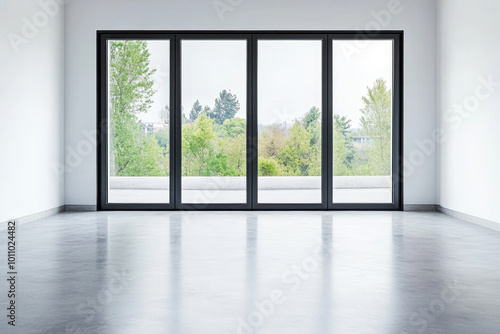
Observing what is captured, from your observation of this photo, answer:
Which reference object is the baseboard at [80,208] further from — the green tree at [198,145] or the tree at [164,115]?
the tree at [164,115]

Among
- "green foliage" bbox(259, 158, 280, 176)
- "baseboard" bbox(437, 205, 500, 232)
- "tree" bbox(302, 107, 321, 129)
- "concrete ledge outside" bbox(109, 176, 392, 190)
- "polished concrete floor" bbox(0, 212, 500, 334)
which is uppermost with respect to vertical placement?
"tree" bbox(302, 107, 321, 129)

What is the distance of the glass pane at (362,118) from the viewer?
7.66m

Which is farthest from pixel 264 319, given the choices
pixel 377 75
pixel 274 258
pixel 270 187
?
pixel 377 75

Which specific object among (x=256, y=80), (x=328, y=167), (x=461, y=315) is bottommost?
(x=461, y=315)

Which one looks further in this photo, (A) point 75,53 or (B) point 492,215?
(A) point 75,53

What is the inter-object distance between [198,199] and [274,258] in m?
3.72

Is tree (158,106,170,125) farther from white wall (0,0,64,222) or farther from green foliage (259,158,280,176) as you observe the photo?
green foliage (259,158,280,176)

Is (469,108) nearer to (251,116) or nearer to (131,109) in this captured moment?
(251,116)

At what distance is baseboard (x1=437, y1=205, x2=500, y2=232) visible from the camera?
582 centimetres

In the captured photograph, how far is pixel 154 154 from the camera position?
766cm

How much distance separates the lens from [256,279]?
343 centimetres

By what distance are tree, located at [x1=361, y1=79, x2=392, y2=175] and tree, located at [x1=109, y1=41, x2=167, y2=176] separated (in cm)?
322

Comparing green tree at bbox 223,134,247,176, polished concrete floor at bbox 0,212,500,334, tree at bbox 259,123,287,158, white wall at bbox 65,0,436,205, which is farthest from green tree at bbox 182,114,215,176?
polished concrete floor at bbox 0,212,500,334

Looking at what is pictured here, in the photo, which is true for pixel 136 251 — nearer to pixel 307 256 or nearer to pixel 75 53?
pixel 307 256
